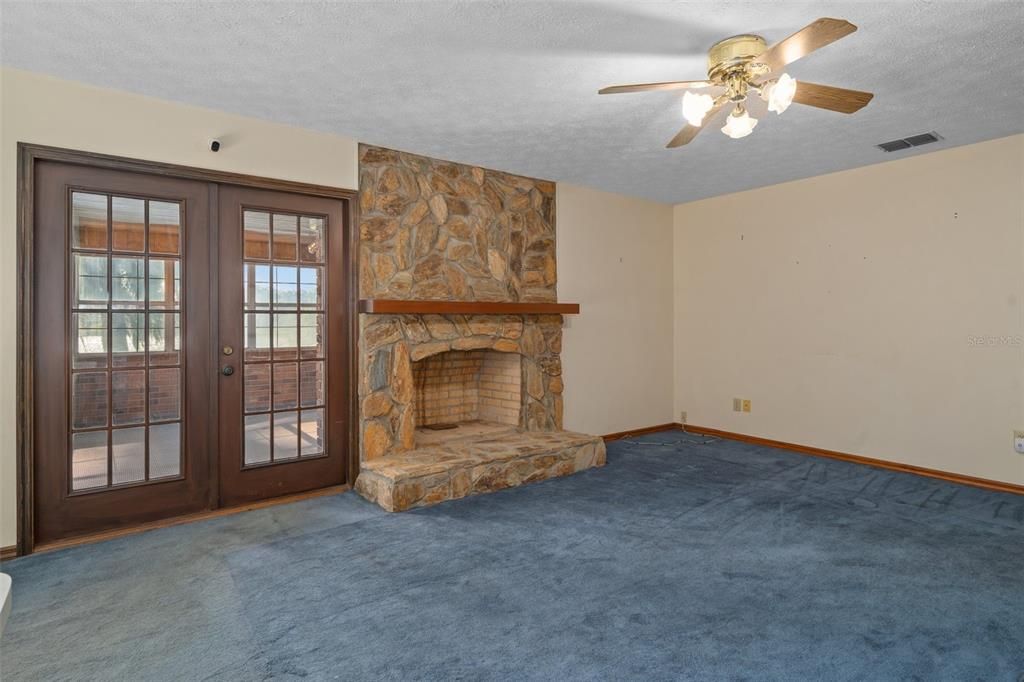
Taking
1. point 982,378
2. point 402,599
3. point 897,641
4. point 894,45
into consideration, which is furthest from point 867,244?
point 402,599

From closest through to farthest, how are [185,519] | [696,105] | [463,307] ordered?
1. [696,105]
2. [185,519]
3. [463,307]

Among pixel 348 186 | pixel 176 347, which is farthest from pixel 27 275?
pixel 348 186

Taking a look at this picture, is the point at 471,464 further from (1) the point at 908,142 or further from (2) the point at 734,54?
(1) the point at 908,142

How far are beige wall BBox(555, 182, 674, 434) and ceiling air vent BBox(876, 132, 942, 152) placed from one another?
2220 millimetres

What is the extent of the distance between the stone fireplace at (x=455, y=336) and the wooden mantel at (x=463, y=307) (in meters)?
0.02

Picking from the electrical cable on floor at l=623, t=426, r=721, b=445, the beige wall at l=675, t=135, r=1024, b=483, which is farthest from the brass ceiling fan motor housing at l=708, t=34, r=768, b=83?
the electrical cable on floor at l=623, t=426, r=721, b=445

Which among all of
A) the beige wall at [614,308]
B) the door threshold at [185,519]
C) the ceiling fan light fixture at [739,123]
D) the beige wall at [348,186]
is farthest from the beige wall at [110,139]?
the ceiling fan light fixture at [739,123]

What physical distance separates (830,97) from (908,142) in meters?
2.19

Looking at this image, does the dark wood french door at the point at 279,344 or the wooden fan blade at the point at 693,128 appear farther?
the dark wood french door at the point at 279,344

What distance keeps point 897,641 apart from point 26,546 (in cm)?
402

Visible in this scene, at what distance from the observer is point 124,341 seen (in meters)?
3.25

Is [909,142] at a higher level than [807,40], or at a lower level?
higher

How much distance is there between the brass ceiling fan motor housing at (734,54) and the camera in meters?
2.47

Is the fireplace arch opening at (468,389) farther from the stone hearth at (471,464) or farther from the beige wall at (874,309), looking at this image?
the beige wall at (874,309)
